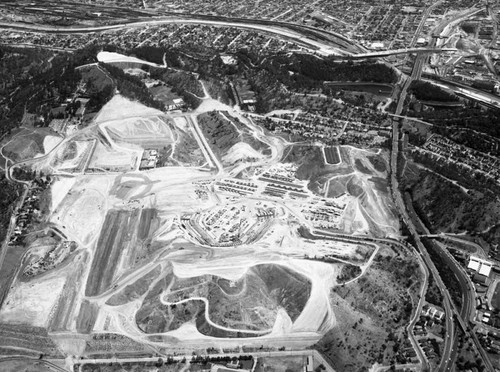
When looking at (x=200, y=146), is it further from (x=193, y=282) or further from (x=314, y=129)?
(x=193, y=282)

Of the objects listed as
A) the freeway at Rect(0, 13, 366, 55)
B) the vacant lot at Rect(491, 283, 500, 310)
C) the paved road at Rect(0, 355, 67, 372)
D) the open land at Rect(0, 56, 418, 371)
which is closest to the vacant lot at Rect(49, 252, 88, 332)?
the open land at Rect(0, 56, 418, 371)

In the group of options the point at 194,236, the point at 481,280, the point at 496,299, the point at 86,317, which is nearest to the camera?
the point at 86,317

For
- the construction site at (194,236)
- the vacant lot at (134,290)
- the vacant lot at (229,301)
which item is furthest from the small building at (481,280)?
the vacant lot at (134,290)

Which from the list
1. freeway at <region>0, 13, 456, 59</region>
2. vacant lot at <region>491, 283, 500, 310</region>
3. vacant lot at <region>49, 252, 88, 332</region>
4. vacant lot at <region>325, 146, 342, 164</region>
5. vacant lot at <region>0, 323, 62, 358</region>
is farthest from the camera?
freeway at <region>0, 13, 456, 59</region>

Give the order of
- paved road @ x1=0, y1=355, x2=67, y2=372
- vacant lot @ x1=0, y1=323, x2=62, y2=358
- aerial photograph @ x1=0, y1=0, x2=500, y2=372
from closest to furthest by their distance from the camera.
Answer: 1. paved road @ x1=0, y1=355, x2=67, y2=372
2. vacant lot @ x1=0, y1=323, x2=62, y2=358
3. aerial photograph @ x1=0, y1=0, x2=500, y2=372

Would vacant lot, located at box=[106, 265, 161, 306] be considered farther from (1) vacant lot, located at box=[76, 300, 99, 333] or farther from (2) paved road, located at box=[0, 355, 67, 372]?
(2) paved road, located at box=[0, 355, 67, 372]

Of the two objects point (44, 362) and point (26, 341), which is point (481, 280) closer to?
point (44, 362)

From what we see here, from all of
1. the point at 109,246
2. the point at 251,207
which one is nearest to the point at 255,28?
the point at 251,207

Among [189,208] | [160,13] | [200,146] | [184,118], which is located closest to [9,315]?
[189,208]
